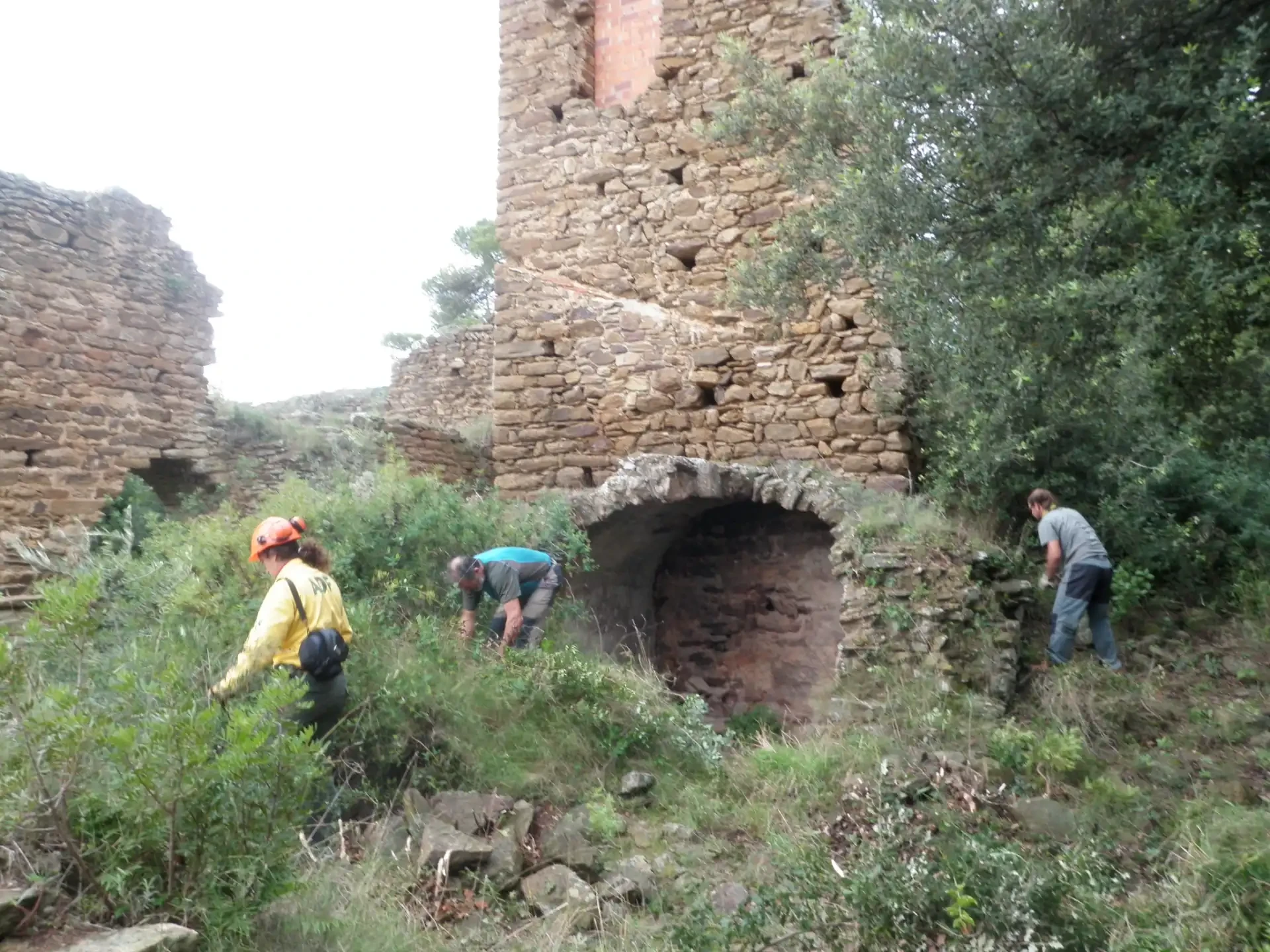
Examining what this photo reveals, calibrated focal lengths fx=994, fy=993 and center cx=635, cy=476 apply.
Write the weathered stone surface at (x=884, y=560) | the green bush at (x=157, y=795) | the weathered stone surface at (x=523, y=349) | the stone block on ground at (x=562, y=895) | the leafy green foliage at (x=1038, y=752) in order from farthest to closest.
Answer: the weathered stone surface at (x=523, y=349)
the weathered stone surface at (x=884, y=560)
the leafy green foliage at (x=1038, y=752)
the stone block on ground at (x=562, y=895)
the green bush at (x=157, y=795)

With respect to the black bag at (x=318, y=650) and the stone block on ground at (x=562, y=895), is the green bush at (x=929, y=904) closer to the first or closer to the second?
the stone block on ground at (x=562, y=895)

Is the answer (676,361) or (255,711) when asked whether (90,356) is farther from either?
(255,711)

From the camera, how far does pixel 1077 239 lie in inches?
205

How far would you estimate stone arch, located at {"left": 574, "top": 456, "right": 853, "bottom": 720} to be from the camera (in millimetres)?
7996

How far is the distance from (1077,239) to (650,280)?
13.7 ft

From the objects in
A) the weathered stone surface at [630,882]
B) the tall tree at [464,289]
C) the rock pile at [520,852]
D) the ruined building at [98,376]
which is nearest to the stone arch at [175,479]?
the ruined building at [98,376]

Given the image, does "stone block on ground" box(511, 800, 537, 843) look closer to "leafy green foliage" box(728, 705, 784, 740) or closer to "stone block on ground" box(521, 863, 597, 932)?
"stone block on ground" box(521, 863, 597, 932)

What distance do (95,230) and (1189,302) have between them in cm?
926

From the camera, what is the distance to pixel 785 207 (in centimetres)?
817

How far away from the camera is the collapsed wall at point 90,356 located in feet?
28.6

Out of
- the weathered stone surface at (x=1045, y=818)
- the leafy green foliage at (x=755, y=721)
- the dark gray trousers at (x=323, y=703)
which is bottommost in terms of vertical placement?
the leafy green foliage at (x=755, y=721)

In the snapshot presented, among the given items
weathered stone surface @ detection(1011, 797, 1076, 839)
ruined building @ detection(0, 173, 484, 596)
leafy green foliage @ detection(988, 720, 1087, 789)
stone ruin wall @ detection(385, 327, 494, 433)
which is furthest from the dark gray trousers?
stone ruin wall @ detection(385, 327, 494, 433)

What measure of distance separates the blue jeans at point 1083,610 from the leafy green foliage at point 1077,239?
850 mm

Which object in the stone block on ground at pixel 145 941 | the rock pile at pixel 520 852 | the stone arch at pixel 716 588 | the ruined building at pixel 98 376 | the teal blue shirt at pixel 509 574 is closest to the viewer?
the stone block on ground at pixel 145 941
